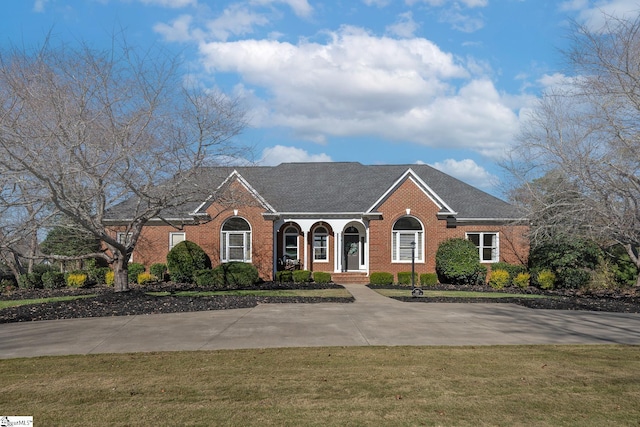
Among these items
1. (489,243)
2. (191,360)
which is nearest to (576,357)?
(191,360)

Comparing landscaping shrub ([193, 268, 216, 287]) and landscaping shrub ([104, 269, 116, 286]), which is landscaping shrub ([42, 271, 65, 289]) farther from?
landscaping shrub ([193, 268, 216, 287])

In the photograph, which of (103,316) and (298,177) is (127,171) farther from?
(298,177)

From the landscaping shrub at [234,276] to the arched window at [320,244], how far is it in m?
5.64

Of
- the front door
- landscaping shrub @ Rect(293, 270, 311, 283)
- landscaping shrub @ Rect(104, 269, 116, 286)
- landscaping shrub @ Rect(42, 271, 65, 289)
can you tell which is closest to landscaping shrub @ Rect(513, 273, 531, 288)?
the front door

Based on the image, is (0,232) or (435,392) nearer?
(435,392)

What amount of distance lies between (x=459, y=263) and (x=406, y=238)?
297 cm

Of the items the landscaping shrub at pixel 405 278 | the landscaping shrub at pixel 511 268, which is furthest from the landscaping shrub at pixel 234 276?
the landscaping shrub at pixel 511 268

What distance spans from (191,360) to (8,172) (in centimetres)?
756

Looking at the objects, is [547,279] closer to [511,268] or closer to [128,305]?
[511,268]

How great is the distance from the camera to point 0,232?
17.0 m

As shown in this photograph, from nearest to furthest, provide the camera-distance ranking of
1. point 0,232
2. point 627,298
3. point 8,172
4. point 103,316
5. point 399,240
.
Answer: point 8,172 → point 103,316 → point 0,232 → point 627,298 → point 399,240

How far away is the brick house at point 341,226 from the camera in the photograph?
84.8 feet

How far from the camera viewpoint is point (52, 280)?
974 inches

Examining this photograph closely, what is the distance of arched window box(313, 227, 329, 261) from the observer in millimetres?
28547
